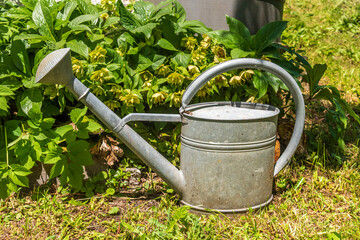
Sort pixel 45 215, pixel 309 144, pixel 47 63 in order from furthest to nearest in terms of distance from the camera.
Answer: pixel 309 144 → pixel 45 215 → pixel 47 63

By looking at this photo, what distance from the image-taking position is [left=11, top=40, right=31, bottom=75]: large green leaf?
2.01m

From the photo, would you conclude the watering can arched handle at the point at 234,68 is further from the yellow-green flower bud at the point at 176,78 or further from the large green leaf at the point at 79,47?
the large green leaf at the point at 79,47

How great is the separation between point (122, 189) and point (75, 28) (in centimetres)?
92

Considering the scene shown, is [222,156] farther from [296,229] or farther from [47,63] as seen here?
[47,63]

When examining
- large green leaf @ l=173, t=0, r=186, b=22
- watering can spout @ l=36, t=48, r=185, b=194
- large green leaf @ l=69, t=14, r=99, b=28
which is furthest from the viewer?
large green leaf @ l=173, t=0, r=186, b=22

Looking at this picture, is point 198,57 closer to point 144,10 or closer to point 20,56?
point 144,10

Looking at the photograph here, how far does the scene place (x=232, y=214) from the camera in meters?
1.83

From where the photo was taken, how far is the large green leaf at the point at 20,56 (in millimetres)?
2008

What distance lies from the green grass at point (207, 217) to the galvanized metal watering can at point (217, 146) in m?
0.11

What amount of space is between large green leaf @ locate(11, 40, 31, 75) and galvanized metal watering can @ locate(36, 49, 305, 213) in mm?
497

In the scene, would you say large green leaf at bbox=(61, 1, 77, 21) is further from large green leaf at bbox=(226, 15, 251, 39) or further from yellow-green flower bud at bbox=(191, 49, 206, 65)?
large green leaf at bbox=(226, 15, 251, 39)

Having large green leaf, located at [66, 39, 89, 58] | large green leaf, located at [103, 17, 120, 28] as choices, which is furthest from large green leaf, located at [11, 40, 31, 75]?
large green leaf, located at [103, 17, 120, 28]

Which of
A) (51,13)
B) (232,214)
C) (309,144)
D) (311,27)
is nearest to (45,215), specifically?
(232,214)

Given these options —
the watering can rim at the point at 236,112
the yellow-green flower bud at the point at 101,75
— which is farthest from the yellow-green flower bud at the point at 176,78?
the yellow-green flower bud at the point at 101,75
